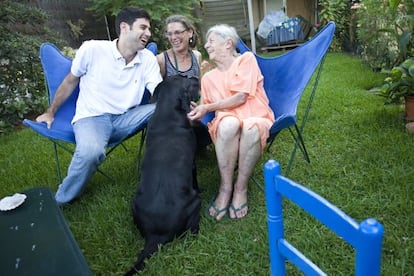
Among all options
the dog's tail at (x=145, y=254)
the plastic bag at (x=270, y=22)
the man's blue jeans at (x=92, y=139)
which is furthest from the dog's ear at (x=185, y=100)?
the plastic bag at (x=270, y=22)

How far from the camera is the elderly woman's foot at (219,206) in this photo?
2.02m

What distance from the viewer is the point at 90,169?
2.09m

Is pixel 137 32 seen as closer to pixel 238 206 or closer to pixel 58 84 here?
pixel 58 84

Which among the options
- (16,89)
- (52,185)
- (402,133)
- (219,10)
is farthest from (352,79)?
(219,10)

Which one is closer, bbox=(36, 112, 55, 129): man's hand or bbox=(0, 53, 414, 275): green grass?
bbox=(0, 53, 414, 275): green grass

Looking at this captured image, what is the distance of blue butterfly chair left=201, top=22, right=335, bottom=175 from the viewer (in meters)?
2.14

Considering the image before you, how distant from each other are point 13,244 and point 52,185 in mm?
1550

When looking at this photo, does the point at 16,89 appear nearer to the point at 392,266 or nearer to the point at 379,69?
the point at 392,266

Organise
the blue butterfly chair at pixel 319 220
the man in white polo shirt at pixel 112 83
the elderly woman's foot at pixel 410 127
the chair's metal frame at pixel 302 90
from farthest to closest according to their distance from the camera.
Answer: the elderly woman's foot at pixel 410 127 → the man in white polo shirt at pixel 112 83 → the chair's metal frame at pixel 302 90 → the blue butterfly chair at pixel 319 220

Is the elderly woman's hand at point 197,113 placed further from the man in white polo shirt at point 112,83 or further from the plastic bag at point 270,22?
the plastic bag at point 270,22

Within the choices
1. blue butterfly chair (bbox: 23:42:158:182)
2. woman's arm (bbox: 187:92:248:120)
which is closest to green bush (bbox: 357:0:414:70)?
woman's arm (bbox: 187:92:248:120)

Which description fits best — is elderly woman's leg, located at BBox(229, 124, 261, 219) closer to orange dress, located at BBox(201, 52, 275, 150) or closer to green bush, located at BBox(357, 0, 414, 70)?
orange dress, located at BBox(201, 52, 275, 150)

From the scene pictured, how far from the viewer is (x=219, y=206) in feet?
6.72

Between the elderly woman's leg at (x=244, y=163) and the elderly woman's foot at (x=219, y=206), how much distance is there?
35 millimetres
